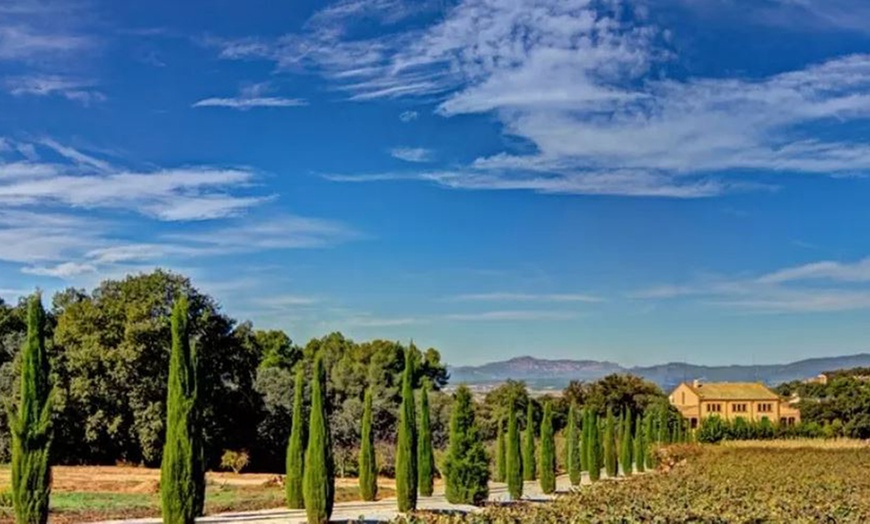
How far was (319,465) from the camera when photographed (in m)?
17.2

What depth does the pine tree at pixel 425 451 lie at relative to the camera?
74.0 ft

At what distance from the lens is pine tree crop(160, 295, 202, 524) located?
1427cm

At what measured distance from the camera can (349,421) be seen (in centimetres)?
3872

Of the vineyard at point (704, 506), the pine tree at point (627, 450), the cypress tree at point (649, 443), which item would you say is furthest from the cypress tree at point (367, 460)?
the cypress tree at point (649, 443)

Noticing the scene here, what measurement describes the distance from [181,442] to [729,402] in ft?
261

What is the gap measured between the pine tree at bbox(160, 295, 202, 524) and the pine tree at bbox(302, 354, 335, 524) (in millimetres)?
2768

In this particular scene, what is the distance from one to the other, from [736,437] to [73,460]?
42506 millimetres

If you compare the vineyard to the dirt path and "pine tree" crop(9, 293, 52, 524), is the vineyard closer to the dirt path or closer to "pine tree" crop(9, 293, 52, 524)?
the dirt path

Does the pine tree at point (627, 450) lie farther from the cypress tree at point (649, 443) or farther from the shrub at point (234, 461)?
the shrub at point (234, 461)

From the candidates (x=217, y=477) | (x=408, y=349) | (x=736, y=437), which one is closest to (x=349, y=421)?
(x=217, y=477)

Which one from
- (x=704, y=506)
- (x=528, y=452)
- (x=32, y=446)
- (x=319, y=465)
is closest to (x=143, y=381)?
(x=528, y=452)

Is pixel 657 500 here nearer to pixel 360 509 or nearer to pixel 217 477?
pixel 360 509

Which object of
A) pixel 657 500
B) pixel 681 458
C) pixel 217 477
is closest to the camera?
pixel 657 500

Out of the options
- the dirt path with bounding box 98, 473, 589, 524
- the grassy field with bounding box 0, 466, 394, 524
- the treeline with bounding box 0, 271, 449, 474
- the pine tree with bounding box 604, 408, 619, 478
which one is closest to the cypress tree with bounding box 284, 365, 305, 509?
the dirt path with bounding box 98, 473, 589, 524
